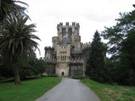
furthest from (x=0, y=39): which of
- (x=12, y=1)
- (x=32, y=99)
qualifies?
(x=32, y=99)

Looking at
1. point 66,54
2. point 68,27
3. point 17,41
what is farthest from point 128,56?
point 68,27

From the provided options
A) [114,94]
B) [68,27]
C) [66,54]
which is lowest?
[114,94]

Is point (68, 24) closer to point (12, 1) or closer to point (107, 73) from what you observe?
point (107, 73)

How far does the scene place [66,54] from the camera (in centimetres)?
14812

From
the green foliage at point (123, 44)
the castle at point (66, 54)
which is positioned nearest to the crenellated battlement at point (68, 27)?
the castle at point (66, 54)

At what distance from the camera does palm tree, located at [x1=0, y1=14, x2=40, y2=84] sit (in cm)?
6178

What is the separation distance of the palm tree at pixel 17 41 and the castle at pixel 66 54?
75990 mm

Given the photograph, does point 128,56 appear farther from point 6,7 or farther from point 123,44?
point 6,7

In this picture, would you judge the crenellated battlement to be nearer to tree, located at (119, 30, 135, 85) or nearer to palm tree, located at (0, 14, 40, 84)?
tree, located at (119, 30, 135, 85)

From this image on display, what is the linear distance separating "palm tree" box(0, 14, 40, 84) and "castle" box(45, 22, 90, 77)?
75990 mm

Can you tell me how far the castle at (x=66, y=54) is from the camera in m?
145

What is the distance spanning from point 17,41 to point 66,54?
86944 mm

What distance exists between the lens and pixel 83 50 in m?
148

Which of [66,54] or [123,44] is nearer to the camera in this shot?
[123,44]
